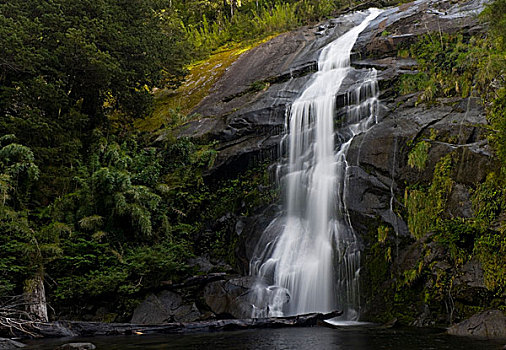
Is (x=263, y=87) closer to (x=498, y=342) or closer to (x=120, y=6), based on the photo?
(x=120, y=6)

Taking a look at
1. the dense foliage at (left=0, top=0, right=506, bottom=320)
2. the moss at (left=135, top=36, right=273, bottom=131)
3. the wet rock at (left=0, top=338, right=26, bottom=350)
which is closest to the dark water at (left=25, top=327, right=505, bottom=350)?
the wet rock at (left=0, top=338, right=26, bottom=350)

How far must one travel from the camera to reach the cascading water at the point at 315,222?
1000 cm

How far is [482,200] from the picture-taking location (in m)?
8.48

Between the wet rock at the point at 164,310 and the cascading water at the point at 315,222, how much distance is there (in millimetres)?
1665

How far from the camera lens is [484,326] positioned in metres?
6.99

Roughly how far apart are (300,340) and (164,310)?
441 centimetres

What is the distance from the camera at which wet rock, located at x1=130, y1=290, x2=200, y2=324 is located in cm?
995

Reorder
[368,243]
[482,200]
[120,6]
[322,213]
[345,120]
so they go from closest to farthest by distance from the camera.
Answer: [482,200] → [368,243] → [322,213] → [345,120] → [120,6]

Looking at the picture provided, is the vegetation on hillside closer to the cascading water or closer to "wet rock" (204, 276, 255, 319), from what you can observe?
the cascading water

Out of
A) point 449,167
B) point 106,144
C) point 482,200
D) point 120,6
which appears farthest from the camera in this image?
point 120,6

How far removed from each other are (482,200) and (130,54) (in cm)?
1310

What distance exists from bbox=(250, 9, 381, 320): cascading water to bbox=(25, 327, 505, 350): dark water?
63.6 inches

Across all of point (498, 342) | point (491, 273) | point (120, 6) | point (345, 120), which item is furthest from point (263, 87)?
point (498, 342)

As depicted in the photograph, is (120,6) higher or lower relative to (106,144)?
higher
